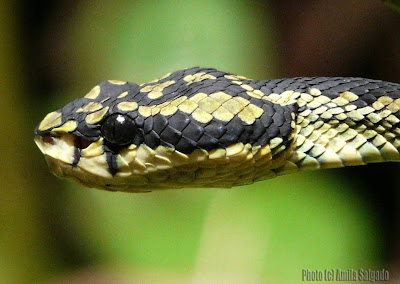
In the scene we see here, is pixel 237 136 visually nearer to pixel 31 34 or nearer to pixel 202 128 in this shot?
pixel 202 128

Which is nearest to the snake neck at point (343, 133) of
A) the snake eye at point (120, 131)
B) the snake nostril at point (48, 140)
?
the snake eye at point (120, 131)

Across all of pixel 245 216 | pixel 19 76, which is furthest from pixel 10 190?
pixel 245 216

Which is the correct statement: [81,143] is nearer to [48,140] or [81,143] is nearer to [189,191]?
[48,140]

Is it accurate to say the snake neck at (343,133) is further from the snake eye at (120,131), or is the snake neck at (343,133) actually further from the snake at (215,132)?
the snake eye at (120,131)

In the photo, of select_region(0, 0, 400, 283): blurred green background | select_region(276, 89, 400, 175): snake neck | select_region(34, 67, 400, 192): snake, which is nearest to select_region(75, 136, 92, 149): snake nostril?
select_region(34, 67, 400, 192): snake

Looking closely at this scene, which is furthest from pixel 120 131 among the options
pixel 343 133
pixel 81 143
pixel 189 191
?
pixel 189 191
